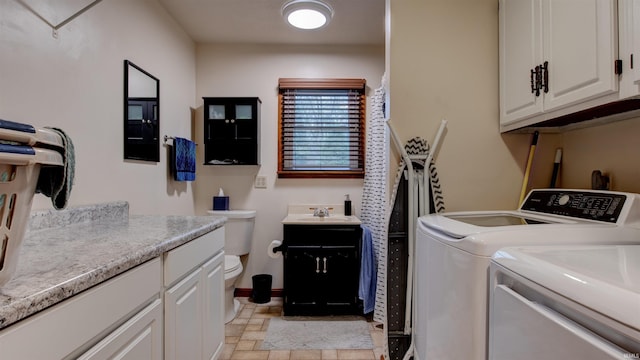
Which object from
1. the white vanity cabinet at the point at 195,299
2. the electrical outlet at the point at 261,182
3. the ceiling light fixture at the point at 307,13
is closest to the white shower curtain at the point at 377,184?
the ceiling light fixture at the point at 307,13

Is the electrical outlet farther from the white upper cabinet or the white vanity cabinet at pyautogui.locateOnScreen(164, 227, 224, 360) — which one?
the white upper cabinet

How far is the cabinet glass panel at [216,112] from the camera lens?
9.04ft

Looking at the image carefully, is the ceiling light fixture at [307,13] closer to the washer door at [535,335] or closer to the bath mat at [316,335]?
the washer door at [535,335]

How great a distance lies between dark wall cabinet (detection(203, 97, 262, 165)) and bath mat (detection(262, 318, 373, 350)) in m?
1.39

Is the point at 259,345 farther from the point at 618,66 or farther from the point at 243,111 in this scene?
the point at 618,66

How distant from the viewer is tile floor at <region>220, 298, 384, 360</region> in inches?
75.3

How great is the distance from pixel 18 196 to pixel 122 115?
1391 millimetres

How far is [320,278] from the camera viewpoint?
2.46 metres

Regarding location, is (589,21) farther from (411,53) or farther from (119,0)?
(119,0)

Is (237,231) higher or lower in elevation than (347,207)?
lower

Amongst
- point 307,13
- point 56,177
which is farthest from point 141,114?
point 56,177

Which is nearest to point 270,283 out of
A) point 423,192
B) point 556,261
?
point 423,192

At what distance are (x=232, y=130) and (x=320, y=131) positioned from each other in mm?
822

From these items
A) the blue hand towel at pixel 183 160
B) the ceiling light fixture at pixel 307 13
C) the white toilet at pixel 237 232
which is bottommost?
the white toilet at pixel 237 232
